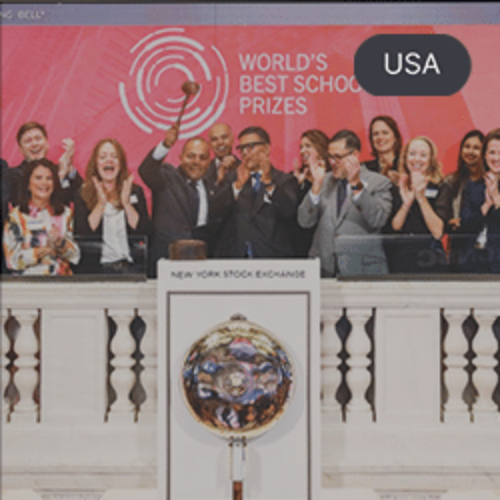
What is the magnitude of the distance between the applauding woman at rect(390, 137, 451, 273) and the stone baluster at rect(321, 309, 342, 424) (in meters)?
0.61

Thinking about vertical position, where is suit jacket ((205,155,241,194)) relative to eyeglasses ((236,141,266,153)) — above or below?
below

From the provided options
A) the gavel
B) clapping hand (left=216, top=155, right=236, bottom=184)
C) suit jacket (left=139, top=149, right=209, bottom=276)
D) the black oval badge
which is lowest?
suit jacket (left=139, top=149, right=209, bottom=276)

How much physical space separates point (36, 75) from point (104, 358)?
55.3 inches

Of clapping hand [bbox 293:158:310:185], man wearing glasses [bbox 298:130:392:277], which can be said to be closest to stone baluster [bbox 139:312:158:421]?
man wearing glasses [bbox 298:130:392:277]

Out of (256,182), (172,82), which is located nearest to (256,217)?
(256,182)

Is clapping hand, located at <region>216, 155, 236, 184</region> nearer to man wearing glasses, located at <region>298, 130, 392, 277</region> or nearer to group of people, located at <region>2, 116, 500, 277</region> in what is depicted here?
group of people, located at <region>2, 116, 500, 277</region>

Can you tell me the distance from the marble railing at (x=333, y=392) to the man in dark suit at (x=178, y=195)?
1.68 ft

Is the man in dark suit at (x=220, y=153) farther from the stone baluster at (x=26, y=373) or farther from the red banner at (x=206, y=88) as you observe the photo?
the stone baluster at (x=26, y=373)

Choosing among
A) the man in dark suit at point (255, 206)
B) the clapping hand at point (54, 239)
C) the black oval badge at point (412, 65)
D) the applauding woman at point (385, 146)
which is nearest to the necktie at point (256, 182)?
the man in dark suit at point (255, 206)

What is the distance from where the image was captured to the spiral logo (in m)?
2.84

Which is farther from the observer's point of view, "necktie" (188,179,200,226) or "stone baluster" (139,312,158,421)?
"necktie" (188,179,200,226)

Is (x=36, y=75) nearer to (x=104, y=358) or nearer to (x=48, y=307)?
(x=48, y=307)

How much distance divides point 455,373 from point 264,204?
114cm

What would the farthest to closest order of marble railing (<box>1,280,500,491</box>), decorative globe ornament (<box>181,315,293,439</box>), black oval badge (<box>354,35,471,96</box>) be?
1. black oval badge (<box>354,35,471,96</box>)
2. marble railing (<box>1,280,500,491</box>)
3. decorative globe ornament (<box>181,315,293,439</box>)
